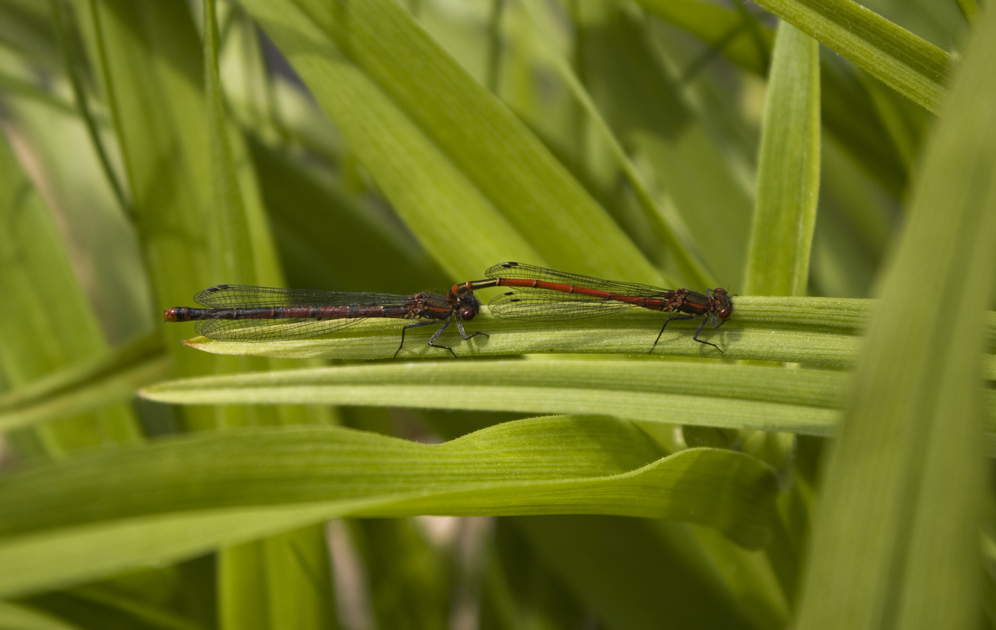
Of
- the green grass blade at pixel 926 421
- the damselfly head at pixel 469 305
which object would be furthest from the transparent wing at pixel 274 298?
the green grass blade at pixel 926 421

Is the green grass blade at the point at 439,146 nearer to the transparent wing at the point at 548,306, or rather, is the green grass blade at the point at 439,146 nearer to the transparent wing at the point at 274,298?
the transparent wing at the point at 548,306

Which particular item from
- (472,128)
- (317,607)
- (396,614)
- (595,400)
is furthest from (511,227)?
(396,614)

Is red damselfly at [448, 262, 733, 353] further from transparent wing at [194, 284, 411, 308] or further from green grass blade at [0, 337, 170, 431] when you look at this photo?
green grass blade at [0, 337, 170, 431]

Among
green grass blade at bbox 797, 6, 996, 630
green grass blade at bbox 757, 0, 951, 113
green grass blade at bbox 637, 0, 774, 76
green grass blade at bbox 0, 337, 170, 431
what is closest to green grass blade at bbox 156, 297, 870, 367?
green grass blade at bbox 0, 337, 170, 431

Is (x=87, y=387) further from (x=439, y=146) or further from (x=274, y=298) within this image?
(x=439, y=146)

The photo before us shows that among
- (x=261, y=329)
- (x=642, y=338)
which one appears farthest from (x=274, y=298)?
(x=642, y=338)
